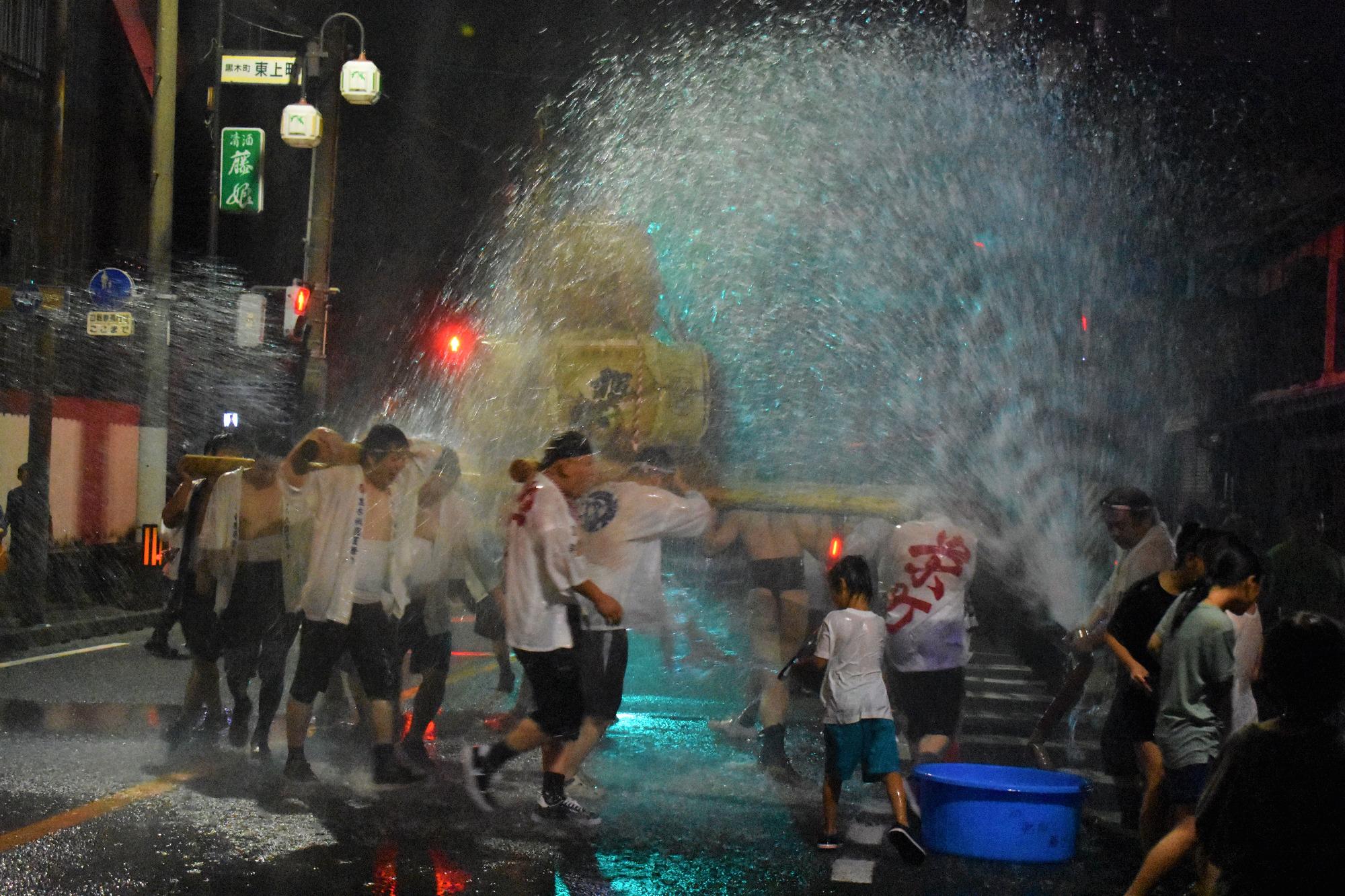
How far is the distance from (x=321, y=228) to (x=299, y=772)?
11.6m

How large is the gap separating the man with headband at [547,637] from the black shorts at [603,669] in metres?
0.44

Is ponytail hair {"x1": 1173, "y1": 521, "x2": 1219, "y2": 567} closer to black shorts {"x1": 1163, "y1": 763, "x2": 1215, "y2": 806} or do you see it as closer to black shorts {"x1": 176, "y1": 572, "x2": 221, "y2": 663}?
black shorts {"x1": 1163, "y1": 763, "x2": 1215, "y2": 806}

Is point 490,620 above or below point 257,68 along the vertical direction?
below

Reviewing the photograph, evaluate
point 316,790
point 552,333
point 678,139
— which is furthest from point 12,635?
point 678,139

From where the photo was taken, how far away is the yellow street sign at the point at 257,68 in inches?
700

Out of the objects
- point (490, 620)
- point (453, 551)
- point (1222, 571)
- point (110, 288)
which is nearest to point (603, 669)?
point (453, 551)

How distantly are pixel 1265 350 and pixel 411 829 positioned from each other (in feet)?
51.7

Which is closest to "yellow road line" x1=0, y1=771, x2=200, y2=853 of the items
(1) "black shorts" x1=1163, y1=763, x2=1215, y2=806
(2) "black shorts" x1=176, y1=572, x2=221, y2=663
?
(2) "black shorts" x1=176, y1=572, x2=221, y2=663

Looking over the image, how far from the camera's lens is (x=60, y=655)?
12.4m

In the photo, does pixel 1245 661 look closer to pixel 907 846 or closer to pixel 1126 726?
pixel 1126 726

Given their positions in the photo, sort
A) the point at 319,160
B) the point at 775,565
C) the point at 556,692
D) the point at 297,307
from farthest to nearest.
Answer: the point at 319,160
the point at 297,307
the point at 775,565
the point at 556,692

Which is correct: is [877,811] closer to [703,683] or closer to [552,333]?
[703,683]

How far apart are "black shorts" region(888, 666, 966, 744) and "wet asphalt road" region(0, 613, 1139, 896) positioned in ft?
1.61

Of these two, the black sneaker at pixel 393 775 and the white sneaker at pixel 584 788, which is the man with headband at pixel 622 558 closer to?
the white sneaker at pixel 584 788
